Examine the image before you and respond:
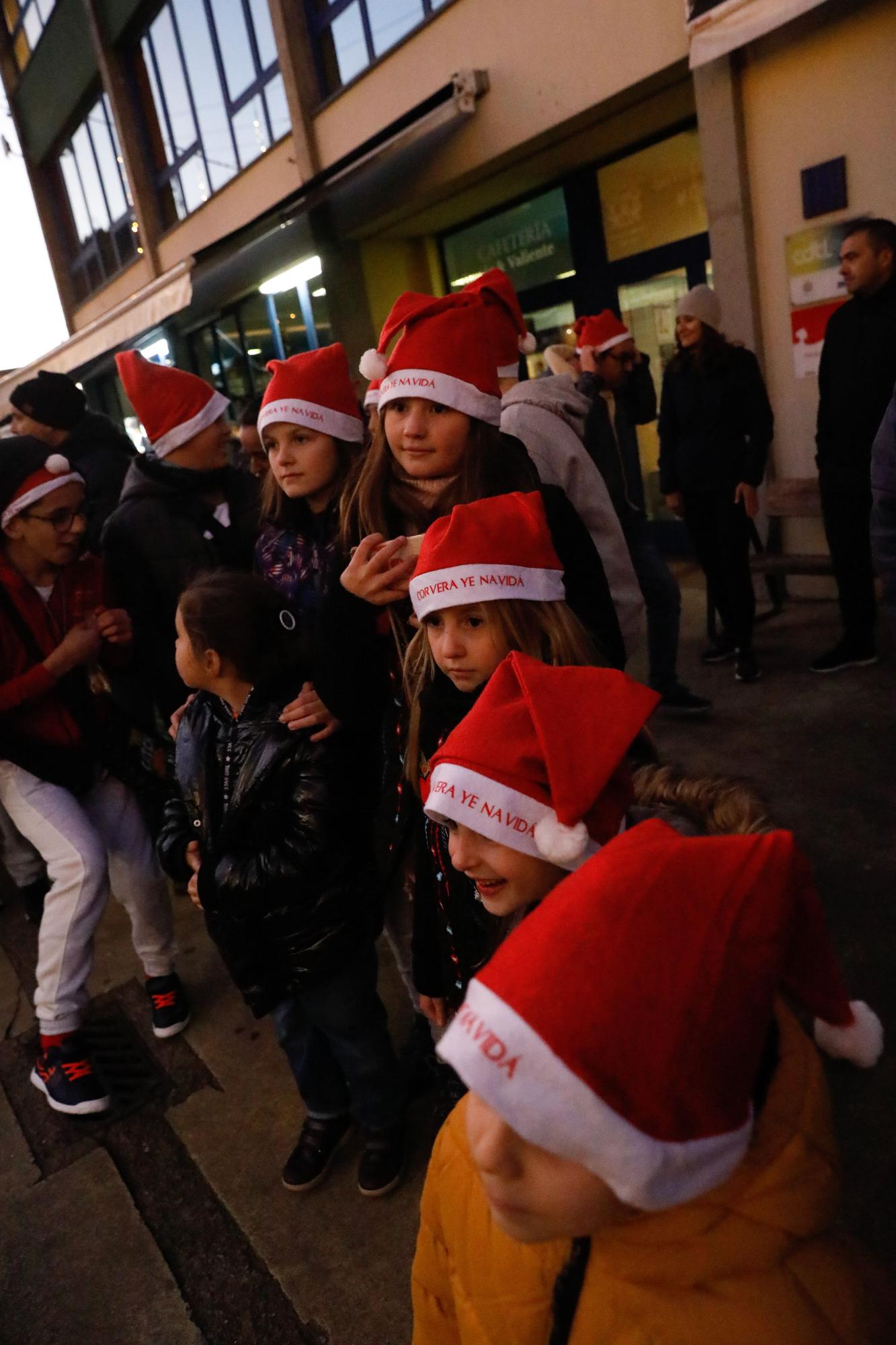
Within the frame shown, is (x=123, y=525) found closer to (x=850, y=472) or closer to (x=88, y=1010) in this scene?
(x=88, y=1010)

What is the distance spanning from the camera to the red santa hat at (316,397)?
8.22 ft

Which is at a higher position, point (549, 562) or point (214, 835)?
point (549, 562)

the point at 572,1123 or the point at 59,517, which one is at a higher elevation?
the point at 59,517

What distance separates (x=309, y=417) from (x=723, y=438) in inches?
128

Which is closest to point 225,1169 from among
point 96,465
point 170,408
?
point 170,408

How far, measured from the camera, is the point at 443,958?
6.47 feet

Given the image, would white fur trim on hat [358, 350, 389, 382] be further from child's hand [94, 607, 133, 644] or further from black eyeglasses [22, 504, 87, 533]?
child's hand [94, 607, 133, 644]

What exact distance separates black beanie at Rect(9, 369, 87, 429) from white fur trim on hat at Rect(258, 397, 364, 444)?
71.0 inches

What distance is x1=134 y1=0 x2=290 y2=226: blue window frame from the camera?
9.66m

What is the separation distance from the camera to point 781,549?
6.23 m

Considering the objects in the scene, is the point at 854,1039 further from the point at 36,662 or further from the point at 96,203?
the point at 96,203

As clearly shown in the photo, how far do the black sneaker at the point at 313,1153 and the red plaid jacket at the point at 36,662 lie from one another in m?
1.45

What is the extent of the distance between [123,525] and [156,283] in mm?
7904

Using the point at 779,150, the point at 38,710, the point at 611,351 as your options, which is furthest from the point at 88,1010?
the point at 779,150
